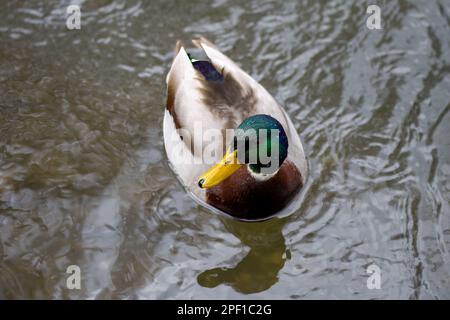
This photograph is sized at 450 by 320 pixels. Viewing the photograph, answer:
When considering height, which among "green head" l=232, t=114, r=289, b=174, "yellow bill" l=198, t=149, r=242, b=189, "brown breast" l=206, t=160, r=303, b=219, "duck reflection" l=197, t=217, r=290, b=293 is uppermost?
"green head" l=232, t=114, r=289, b=174

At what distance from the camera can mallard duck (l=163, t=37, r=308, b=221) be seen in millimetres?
5336

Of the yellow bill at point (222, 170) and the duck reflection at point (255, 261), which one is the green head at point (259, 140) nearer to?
the yellow bill at point (222, 170)

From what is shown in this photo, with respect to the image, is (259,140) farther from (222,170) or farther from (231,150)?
(222,170)

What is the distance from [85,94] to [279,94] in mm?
1870

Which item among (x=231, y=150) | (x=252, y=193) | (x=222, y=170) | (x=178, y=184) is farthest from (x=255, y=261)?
(x=178, y=184)

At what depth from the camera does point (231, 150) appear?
5297 millimetres

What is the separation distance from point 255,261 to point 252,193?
0.56 metres

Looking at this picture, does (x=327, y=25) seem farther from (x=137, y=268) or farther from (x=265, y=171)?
(x=137, y=268)

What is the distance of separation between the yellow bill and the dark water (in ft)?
1.72

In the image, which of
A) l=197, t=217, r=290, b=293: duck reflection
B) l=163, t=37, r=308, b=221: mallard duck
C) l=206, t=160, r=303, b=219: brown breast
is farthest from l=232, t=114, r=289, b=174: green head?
l=197, t=217, r=290, b=293: duck reflection

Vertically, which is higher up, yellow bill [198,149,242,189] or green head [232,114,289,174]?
green head [232,114,289,174]

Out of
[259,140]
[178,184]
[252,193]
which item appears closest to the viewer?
[259,140]

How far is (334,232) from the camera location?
564 centimetres

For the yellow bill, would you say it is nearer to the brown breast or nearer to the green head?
the green head
